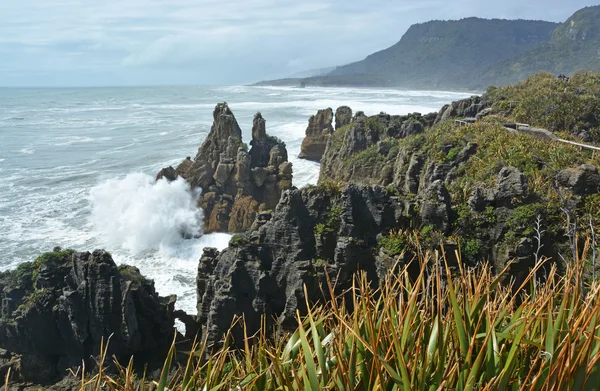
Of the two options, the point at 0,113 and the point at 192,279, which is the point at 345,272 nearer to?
the point at 192,279

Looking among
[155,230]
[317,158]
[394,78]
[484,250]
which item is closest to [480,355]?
[484,250]

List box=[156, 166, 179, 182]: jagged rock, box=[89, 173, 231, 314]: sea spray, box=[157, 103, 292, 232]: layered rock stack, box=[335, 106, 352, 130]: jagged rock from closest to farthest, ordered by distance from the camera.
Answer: box=[89, 173, 231, 314]: sea spray, box=[157, 103, 292, 232]: layered rock stack, box=[156, 166, 179, 182]: jagged rock, box=[335, 106, 352, 130]: jagged rock

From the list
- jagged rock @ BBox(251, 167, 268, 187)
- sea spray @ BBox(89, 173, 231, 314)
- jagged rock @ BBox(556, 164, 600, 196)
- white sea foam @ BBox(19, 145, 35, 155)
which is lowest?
sea spray @ BBox(89, 173, 231, 314)

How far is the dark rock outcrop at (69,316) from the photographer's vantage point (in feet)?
38.4

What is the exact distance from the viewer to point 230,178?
2508cm

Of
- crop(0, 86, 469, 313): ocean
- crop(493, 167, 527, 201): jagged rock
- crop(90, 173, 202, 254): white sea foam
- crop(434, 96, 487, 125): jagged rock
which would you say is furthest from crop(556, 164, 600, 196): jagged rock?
crop(90, 173, 202, 254): white sea foam

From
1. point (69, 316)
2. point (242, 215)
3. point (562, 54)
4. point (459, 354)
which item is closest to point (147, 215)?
point (242, 215)

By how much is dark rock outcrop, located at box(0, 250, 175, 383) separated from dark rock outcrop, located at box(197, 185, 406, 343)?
223cm

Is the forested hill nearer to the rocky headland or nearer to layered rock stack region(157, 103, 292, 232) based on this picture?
layered rock stack region(157, 103, 292, 232)

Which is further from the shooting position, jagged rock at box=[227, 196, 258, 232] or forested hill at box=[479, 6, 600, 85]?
forested hill at box=[479, 6, 600, 85]

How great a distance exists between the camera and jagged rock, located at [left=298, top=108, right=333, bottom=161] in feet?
118

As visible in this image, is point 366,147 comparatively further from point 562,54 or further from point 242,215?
point 562,54

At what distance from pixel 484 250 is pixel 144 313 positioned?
8.86 m

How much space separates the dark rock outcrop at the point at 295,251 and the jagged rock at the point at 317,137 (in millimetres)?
24045
